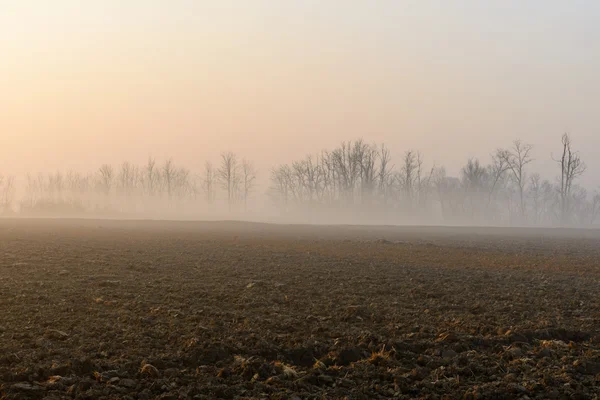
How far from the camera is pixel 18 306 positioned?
948 cm

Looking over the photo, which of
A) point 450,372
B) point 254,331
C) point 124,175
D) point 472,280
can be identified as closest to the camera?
point 450,372

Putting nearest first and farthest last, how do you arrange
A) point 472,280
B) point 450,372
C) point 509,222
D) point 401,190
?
1. point 450,372
2. point 472,280
3. point 509,222
4. point 401,190

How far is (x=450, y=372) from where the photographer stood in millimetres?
6957

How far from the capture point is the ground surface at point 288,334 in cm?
630

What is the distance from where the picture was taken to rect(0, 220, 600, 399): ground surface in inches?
248

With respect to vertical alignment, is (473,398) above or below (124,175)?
below

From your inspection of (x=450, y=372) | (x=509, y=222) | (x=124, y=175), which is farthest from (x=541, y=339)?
(x=124, y=175)

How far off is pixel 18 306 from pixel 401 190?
10102 cm

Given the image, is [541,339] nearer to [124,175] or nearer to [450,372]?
[450,372]

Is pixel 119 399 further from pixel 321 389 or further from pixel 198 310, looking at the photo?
pixel 198 310

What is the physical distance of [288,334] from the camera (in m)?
8.42

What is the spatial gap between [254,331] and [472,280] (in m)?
9.28

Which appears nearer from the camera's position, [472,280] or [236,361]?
[236,361]

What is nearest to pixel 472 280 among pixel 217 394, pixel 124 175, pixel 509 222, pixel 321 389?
pixel 321 389
